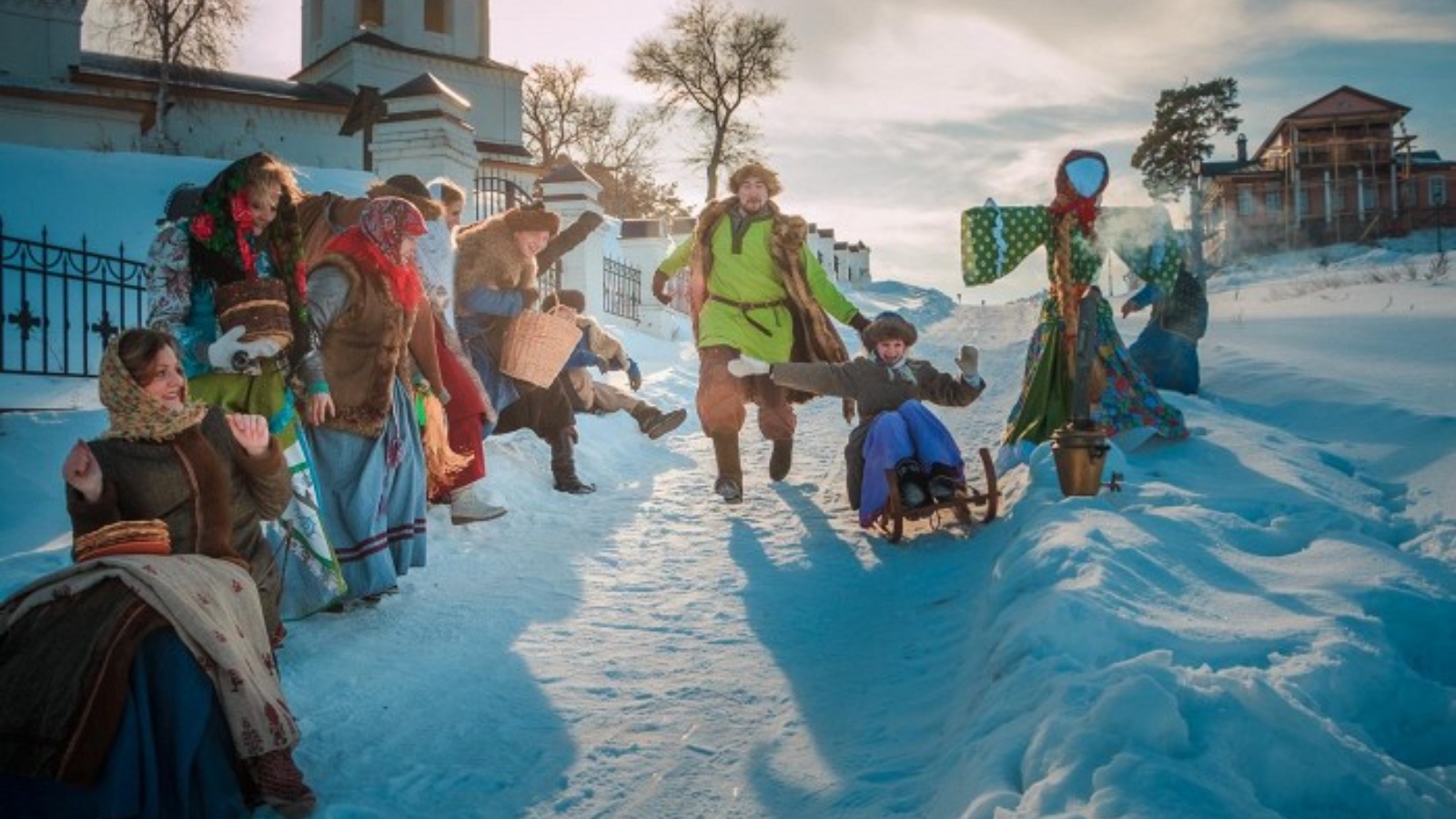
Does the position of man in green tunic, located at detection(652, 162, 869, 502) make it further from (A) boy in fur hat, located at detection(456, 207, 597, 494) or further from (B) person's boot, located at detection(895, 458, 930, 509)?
(B) person's boot, located at detection(895, 458, 930, 509)

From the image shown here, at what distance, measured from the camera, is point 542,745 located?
296cm

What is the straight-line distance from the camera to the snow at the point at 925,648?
6.77 ft

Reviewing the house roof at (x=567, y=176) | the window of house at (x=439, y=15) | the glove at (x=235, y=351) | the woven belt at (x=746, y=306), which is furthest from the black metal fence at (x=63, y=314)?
the window of house at (x=439, y=15)

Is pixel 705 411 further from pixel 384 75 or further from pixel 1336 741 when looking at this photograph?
pixel 384 75

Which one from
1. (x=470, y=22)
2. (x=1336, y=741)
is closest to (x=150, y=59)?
(x=470, y=22)

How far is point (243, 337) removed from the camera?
3730 mm

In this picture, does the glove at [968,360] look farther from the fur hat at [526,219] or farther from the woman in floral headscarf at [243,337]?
the woman in floral headscarf at [243,337]

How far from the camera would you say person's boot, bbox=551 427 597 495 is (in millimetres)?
6848

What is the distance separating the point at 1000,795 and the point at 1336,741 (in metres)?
0.70

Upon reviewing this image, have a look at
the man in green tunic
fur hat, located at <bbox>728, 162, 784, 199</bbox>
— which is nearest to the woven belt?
the man in green tunic

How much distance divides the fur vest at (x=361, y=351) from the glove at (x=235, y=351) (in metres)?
0.49

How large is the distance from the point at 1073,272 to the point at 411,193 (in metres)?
3.99

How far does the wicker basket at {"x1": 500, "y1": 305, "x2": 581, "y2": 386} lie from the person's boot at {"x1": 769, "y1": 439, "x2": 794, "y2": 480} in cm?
167

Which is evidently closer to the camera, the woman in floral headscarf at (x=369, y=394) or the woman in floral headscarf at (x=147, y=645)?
the woman in floral headscarf at (x=147, y=645)
